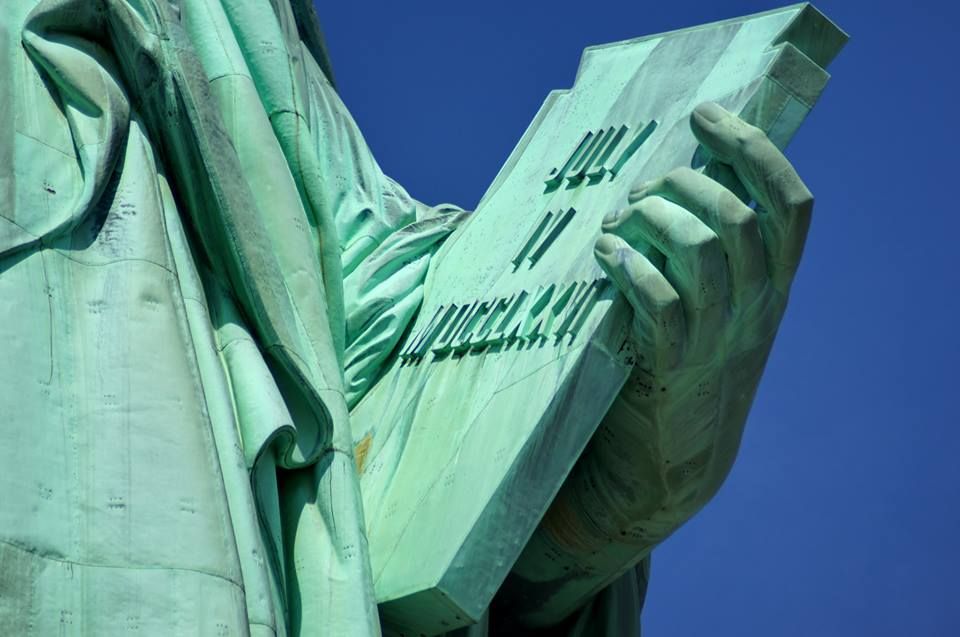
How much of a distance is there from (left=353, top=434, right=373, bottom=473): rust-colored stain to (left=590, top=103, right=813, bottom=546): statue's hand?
32.3 inches

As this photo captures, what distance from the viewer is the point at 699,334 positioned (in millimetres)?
10227

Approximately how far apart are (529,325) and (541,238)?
56 centimetres

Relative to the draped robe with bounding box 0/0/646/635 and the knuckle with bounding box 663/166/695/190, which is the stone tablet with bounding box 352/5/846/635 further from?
the draped robe with bounding box 0/0/646/635

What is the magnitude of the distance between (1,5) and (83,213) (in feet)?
2.88

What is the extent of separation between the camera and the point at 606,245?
10.1m

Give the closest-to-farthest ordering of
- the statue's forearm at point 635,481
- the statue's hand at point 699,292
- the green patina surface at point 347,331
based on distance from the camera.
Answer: the green patina surface at point 347,331, the statue's hand at point 699,292, the statue's forearm at point 635,481

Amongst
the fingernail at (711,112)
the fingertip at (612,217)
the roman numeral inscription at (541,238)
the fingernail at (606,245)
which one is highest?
the fingernail at (711,112)

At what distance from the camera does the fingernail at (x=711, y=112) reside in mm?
10211

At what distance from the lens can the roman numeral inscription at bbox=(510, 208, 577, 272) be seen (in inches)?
425

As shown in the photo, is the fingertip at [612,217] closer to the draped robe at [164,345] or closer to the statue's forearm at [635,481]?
the statue's forearm at [635,481]

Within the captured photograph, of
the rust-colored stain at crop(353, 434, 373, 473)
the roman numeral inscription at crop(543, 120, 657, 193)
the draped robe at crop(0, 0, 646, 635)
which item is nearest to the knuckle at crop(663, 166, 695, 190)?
the roman numeral inscription at crop(543, 120, 657, 193)

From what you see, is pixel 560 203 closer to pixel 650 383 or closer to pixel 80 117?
pixel 650 383

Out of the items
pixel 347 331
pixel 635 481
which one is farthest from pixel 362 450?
pixel 635 481

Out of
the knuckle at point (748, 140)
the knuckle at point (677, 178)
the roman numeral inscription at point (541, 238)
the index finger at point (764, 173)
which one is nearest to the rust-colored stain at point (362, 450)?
the roman numeral inscription at point (541, 238)
